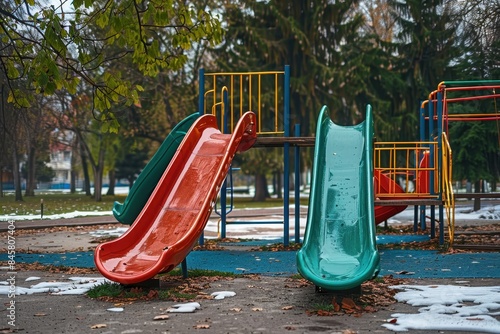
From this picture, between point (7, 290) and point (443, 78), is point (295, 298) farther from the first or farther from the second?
point (443, 78)

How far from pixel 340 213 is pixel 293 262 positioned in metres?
2.08

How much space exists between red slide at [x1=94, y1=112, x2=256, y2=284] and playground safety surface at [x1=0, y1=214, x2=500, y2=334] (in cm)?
65

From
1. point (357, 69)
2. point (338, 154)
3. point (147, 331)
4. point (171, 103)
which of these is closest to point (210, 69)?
point (171, 103)

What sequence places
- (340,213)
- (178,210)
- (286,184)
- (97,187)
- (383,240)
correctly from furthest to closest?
1. (97,187)
2. (383,240)
3. (286,184)
4. (178,210)
5. (340,213)

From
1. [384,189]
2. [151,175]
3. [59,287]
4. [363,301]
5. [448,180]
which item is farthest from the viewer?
[384,189]

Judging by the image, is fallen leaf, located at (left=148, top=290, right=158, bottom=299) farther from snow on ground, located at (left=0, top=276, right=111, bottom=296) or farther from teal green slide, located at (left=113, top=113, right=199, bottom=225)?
teal green slide, located at (left=113, top=113, right=199, bottom=225)

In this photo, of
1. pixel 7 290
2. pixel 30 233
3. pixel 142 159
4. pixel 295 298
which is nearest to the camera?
pixel 295 298

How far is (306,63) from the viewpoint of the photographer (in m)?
37.9

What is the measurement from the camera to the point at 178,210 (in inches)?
427

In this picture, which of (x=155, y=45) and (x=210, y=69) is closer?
(x=155, y=45)

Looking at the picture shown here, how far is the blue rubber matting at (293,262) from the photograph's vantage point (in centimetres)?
1059

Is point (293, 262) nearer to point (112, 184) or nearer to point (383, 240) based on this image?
point (383, 240)

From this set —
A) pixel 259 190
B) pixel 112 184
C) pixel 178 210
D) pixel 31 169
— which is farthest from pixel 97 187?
pixel 178 210

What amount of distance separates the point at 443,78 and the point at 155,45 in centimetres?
3164
